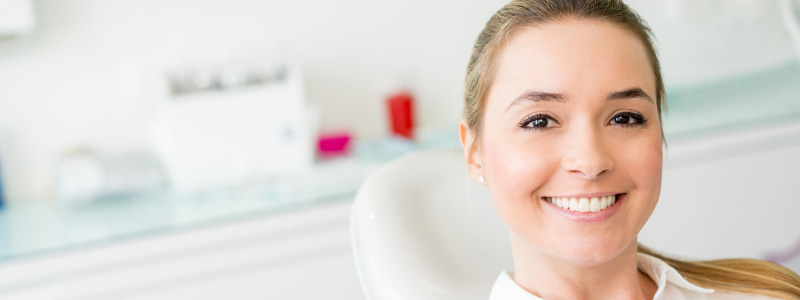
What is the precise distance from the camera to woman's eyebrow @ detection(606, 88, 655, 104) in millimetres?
854

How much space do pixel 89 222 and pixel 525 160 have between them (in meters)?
1.16

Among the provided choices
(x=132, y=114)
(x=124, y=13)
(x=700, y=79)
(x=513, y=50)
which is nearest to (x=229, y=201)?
(x=132, y=114)

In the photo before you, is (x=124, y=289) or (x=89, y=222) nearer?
(x=124, y=289)

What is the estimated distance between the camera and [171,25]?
2023 millimetres

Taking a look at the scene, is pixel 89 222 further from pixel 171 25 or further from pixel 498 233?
pixel 498 233

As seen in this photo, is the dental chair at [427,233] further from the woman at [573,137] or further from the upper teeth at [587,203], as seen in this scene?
the upper teeth at [587,203]

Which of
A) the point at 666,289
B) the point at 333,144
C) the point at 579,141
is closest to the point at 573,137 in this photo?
the point at 579,141

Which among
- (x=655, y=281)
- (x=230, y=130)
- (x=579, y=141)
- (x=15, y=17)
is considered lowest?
(x=655, y=281)

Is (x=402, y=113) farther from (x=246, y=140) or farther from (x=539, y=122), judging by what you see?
(x=539, y=122)

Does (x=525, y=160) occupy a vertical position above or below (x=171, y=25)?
below

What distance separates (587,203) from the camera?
865mm

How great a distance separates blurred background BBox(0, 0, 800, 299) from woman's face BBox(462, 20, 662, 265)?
0.89m

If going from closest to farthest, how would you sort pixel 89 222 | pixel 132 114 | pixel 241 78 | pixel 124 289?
1. pixel 124 289
2. pixel 89 222
3. pixel 241 78
4. pixel 132 114

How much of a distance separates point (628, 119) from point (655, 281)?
0.26 metres
